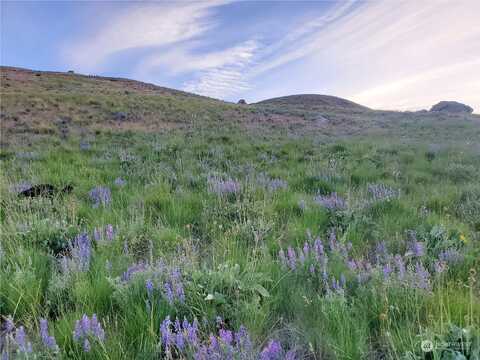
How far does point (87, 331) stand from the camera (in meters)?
1.81

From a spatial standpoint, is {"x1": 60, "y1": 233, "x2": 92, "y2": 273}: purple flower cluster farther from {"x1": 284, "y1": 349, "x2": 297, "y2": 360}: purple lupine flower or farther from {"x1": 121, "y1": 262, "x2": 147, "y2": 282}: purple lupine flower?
{"x1": 284, "y1": 349, "x2": 297, "y2": 360}: purple lupine flower

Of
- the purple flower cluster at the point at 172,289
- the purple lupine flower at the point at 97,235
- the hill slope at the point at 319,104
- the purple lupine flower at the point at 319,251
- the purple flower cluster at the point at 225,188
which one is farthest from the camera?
the hill slope at the point at 319,104

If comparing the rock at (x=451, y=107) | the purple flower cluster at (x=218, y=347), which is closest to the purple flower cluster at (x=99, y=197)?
the purple flower cluster at (x=218, y=347)

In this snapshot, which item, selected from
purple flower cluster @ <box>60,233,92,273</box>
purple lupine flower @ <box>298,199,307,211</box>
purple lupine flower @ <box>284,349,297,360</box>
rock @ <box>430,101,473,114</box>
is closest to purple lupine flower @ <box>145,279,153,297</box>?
purple flower cluster @ <box>60,233,92,273</box>

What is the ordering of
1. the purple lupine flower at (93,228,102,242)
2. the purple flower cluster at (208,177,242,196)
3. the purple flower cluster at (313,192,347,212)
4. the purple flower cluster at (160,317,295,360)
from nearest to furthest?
the purple flower cluster at (160,317,295,360), the purple lupine flower at (93,228,102,242), the purple flower cluster at (313,192,347,212), the purple flower cluster at (208,177,242,196)

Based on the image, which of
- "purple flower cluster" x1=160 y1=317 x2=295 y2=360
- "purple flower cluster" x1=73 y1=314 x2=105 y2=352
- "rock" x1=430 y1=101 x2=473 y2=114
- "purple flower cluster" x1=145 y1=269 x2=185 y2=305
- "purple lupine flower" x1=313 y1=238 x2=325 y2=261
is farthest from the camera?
"rock" x1=430 y1=101 x2=473 y2=114

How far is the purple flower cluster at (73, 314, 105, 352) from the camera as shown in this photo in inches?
70.4

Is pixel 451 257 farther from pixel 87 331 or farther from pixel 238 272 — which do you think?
pixel 87 331

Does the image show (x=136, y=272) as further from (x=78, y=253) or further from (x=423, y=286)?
(x=423, y=286)

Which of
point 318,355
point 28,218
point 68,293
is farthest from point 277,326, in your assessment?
point 28,218

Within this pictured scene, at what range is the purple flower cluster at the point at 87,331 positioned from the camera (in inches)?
70.4

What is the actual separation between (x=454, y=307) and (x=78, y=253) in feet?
9.93

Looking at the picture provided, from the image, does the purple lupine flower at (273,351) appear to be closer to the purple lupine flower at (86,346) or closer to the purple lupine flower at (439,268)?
the purple lupine flower at (86,346)

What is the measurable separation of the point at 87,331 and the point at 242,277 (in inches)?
44.8
